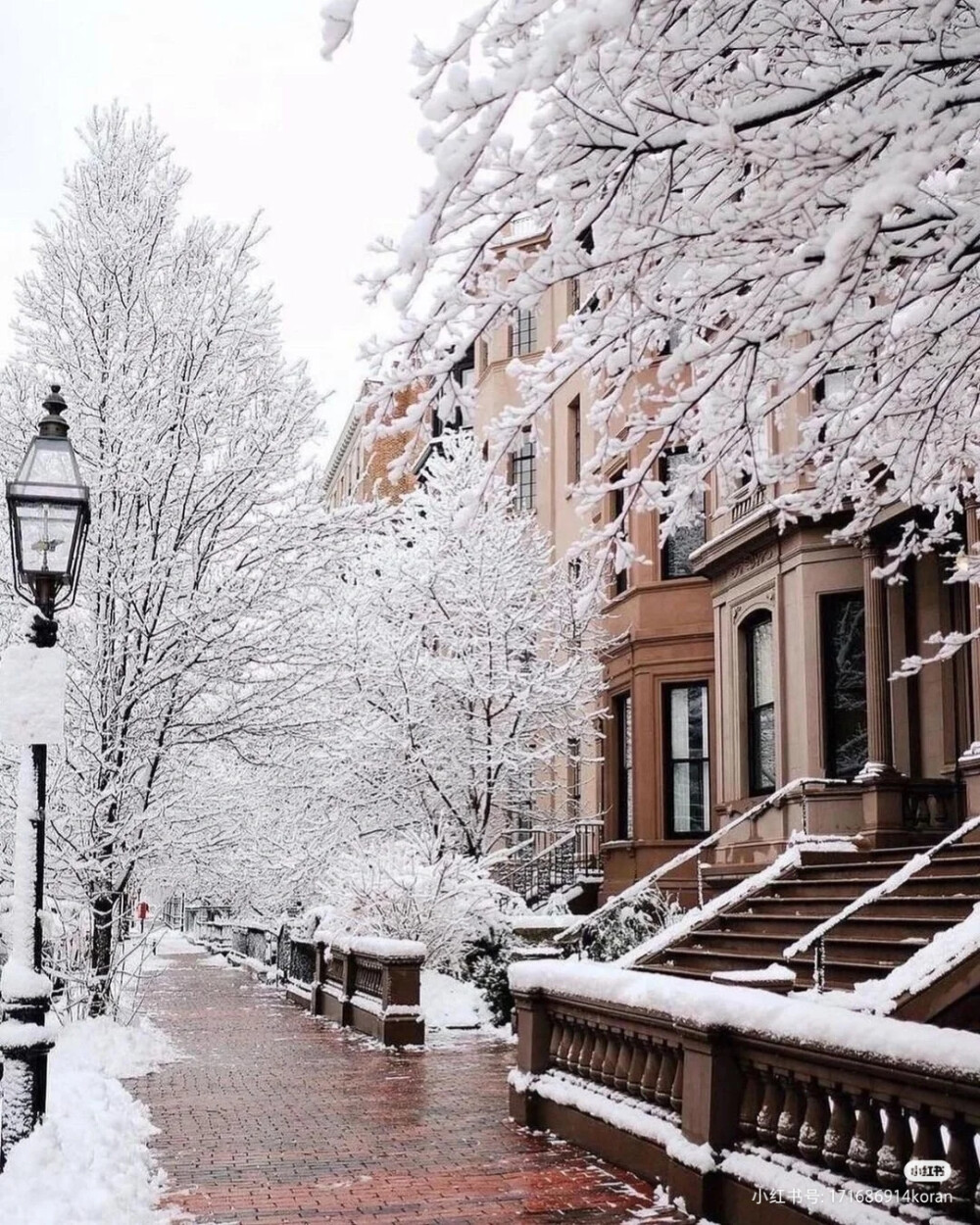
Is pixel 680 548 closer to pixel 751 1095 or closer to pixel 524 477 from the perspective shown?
pixel 524 477

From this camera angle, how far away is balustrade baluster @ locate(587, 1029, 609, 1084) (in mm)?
9680

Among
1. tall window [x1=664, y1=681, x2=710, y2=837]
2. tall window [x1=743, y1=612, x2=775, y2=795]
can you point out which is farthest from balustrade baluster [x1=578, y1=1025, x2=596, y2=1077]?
tall window [x1=664, y1=681, x2=710, y2=837]

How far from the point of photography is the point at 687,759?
80.8 ft

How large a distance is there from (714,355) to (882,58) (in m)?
1.67

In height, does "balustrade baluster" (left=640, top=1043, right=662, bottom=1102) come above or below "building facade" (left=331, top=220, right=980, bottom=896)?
below

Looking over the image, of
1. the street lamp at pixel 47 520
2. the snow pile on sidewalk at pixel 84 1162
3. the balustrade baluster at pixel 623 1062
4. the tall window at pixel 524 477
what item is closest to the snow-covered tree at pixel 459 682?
the tall window at pixel 524 477

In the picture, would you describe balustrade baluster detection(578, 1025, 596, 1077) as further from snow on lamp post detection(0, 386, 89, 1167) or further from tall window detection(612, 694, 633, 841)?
tall window detection(612, 694, 633, 841)

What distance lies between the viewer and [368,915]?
20.0 m

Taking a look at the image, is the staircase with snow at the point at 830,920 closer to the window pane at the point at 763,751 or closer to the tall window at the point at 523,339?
the window pane at the point at 763,751

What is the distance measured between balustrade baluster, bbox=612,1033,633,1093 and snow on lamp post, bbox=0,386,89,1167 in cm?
365

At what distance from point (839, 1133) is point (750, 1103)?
1058mm

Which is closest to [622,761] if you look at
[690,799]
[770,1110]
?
[690,799]

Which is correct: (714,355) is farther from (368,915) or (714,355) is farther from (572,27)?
(368,915)

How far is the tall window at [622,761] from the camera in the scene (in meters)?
26.3
